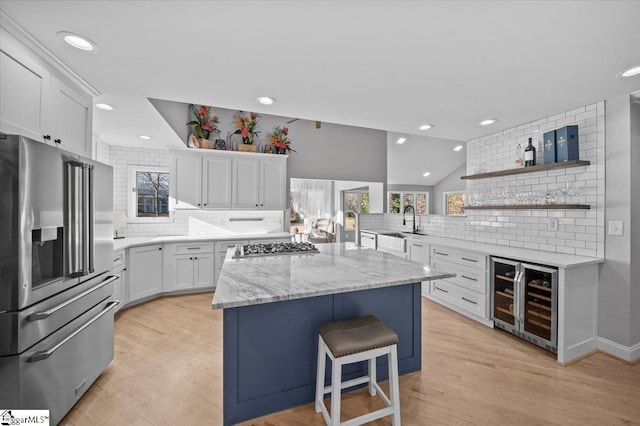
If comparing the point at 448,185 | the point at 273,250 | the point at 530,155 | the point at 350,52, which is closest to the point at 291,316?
the point at 273,250

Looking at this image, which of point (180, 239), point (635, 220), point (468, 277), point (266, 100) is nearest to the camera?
point (635, 220)

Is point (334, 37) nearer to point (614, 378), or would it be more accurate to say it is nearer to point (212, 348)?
point (212, 348)

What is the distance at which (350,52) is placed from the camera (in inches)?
70.4

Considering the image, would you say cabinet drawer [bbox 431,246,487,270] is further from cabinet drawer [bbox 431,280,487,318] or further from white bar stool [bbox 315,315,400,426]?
white bar stool [bbox 315,315,400,426]

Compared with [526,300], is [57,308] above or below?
above

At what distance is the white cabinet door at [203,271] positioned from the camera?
13.6ft

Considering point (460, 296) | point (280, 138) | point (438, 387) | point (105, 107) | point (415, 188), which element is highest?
point (280, 138)

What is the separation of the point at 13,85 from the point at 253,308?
1863mm

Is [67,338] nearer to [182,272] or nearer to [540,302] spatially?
[182,272]

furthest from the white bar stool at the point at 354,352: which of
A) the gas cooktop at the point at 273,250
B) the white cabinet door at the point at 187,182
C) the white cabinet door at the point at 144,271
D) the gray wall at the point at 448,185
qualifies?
the gray wall at the point at 448,185

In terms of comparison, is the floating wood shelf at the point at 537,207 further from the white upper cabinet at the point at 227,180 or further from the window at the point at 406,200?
the window at the point at 406,200

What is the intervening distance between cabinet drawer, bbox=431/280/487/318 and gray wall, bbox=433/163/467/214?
277 inches

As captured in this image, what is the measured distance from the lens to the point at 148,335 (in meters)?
2.87

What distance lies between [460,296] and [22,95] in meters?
4.25
